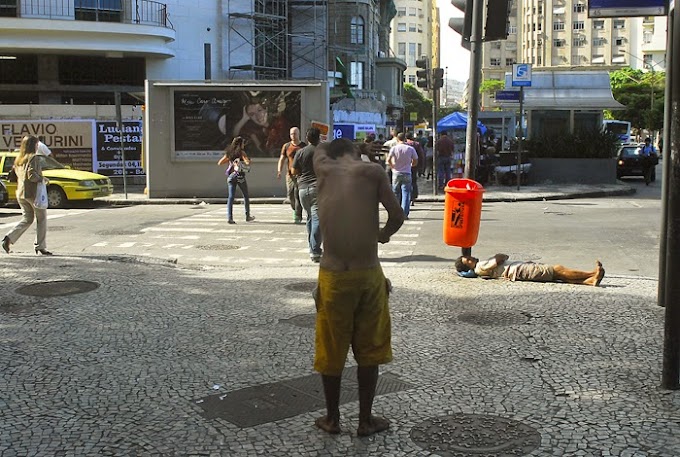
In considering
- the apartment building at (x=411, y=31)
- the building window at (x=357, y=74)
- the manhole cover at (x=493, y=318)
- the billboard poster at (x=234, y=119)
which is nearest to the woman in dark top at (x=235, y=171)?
the billboard poster at (x=234, y=119)

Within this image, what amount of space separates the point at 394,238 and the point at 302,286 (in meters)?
4.91

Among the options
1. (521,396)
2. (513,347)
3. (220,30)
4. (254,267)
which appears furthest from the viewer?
(220,30)

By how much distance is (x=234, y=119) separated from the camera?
21.3 meters

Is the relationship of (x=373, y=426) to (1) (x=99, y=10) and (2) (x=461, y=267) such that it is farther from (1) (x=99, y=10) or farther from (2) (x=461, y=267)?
(1) (x=99, y=10)

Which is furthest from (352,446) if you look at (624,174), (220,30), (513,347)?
(220,30)

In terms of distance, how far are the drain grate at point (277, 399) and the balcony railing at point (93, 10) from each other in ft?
103

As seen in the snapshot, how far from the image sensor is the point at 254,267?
10445 millimetres

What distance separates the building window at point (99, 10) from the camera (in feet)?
110

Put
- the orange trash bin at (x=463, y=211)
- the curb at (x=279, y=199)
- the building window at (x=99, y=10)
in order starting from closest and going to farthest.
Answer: the orange trash bin at (x=463, y=211)
the curb at (x=279, y=199)
the building window at (x=99, y=10)

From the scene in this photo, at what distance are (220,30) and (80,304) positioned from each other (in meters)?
33.5

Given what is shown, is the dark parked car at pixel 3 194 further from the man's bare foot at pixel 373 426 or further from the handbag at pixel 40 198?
the man's bare foot at pixel 373 426

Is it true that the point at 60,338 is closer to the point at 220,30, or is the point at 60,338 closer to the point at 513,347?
the point at 513,347

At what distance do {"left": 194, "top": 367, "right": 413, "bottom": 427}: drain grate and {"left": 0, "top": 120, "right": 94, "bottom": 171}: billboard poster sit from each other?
20804 mm

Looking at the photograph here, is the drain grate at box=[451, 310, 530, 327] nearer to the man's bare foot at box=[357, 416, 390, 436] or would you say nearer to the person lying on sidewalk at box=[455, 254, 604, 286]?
the person lying on sidewalk at box=[455, 254, 604, 286]
